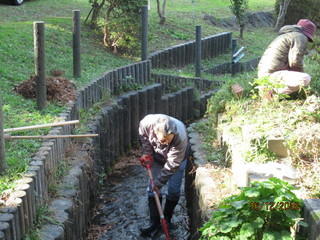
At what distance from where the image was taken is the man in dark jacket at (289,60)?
21.6 ft

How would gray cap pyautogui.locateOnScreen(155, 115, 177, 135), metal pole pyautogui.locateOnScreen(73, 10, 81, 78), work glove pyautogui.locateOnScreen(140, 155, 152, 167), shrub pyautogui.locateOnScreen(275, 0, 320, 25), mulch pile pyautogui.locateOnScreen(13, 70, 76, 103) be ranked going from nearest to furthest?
gray cap pyautogui.locateOnScreen(155, 115, 177, 135) < work glove pyautogui.locateOnScreen(140, 155, 152, 167) < mulch pile pyautogui.locateOnScreen(13, 70, 76, 103) < metal pole pyautogui.locateOnScreen(73, 10, 81, 78) < shrub pyautogui.locateOnScreen(275, 0, 320, 25)

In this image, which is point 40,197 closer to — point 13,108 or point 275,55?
point 13,108

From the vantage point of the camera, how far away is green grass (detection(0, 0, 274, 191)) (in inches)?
247

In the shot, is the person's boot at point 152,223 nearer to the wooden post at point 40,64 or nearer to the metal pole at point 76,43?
the wooden post at point 40,64

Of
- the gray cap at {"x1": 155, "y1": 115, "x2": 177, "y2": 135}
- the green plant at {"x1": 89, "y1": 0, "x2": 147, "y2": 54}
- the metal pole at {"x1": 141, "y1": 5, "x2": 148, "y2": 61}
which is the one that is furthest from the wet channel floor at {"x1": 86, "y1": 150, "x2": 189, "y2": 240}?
the green plant at {"x1": 89, "y1": 0, "x2": 147, "y2": 54}

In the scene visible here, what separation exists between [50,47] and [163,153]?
18.4 feet

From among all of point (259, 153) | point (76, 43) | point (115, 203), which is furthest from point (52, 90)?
point (259, 153)

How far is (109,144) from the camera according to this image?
28.9ft

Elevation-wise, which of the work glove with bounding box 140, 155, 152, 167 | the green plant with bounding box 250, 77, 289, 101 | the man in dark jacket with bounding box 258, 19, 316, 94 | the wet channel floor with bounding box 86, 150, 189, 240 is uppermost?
the man in dark jacket with bounding box 258, 19, 316, 94

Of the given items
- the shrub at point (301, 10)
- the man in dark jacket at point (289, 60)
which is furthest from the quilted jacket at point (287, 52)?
the shrub at point (301, 10)

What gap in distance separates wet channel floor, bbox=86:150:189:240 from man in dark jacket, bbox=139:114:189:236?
0.30m

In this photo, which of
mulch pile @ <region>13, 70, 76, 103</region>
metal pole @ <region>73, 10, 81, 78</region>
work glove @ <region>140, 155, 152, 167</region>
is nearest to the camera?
work glove @ <region>140, 155, 152, 167</region>

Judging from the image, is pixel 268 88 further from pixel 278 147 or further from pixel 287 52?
pixel 278 147
